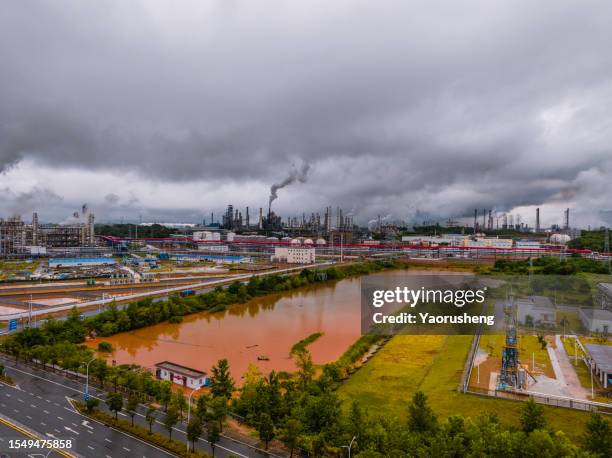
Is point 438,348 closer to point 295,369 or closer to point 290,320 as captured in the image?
point 295,369

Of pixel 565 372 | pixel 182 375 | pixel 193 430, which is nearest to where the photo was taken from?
pixel 193 430

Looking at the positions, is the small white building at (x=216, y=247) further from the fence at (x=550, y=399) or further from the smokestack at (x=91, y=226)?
the fence at (x=550, y=399)

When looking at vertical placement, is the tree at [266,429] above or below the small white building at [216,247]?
below

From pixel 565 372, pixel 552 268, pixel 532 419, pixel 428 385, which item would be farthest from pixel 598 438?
pixel 552 268

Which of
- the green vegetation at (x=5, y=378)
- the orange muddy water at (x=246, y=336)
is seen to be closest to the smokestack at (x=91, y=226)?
the orange muddy water at (x=246, y=336)

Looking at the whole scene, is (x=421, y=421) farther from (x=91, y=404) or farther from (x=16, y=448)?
(x=16, y=448)

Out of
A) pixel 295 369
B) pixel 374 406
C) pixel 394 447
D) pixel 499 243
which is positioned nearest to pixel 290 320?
pixel 295 369
